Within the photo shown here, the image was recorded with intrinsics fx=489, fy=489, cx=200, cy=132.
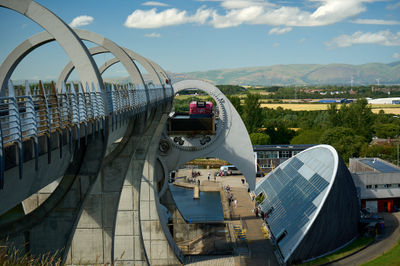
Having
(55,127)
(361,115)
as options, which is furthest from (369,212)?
(361,115)

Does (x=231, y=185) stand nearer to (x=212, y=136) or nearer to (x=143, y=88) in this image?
(x=212, y=136)

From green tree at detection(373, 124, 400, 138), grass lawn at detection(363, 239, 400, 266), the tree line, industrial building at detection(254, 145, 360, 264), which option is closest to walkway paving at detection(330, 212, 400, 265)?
grass lawn at detection(363, 239, 400, 266)

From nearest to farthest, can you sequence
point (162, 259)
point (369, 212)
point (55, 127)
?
point (55, 127) < point (162, 259) < point (369, 212)

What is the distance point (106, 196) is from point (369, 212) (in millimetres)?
27178

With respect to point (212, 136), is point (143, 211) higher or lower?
lower

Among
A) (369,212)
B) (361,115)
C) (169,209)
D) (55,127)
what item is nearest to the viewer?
(55,127)

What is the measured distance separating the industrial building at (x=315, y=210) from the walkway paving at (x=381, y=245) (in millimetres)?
1471

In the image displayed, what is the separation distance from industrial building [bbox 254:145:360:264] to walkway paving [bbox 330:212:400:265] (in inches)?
57.9

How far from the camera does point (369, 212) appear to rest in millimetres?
37531

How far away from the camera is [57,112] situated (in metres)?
8.61

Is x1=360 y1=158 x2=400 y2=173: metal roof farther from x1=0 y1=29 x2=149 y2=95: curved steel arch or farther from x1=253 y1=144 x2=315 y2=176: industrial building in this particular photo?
x1=0 y1=29 x2=149 y2=95: curved steel arch

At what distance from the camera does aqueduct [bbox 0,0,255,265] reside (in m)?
7.37

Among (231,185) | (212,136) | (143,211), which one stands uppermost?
(212,136)

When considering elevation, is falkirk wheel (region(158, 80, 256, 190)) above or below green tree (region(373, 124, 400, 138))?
above
